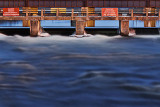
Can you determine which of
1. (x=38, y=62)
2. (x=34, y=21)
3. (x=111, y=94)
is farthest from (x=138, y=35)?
→ (x=111, y=94)

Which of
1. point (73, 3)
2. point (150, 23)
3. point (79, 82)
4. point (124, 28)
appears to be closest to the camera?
point (79, 82)

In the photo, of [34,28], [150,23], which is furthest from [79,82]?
[150,23]

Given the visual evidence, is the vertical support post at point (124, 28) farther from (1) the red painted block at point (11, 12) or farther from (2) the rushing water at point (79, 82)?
(2) the rushing water at point (79, 82)

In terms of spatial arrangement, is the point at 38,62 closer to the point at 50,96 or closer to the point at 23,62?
the point at 23,62

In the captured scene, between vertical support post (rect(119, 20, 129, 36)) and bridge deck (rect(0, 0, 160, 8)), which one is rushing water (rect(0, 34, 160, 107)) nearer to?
vertical support post (rect(119, 20, 129, 36))

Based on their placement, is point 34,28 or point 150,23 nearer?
point 34,28

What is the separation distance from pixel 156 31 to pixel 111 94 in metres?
23.6

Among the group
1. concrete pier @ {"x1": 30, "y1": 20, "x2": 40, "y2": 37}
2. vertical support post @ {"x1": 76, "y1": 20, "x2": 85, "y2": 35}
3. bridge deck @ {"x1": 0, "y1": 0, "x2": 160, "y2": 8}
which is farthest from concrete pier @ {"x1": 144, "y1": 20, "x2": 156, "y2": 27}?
concrete pier @ {"x1": 30, "y1": 20, "x2": 40, "y2": 37}

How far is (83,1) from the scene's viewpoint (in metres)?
37.0

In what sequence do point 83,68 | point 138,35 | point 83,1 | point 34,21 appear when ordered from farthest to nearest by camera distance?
point 83,1
point 138,35
point 34,21
point 83,68

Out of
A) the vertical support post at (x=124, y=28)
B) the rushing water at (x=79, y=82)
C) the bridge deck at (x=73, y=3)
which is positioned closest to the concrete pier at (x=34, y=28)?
the vertical support post at (x=124, y=28)

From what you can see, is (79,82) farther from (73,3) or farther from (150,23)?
(73,3)

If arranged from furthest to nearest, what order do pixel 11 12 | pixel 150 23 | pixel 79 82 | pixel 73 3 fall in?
pixel 73 3 < pixel 150 23 < pixel 11 12 < pixel 79 82

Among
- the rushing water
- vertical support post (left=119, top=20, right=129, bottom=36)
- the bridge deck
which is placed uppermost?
the bridge deck
